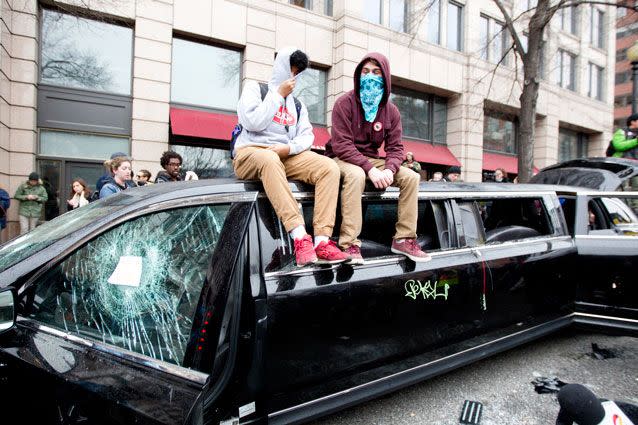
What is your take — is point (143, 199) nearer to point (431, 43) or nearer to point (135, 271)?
point (135, 271)

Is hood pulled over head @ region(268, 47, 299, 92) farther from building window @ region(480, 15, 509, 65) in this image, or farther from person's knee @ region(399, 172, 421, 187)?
building window @ region(480, 15, 509, 65)

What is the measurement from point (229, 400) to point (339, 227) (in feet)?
4.13

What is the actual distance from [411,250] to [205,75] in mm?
10677

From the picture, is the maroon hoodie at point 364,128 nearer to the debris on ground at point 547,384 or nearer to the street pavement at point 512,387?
the street pavement at point 512,387

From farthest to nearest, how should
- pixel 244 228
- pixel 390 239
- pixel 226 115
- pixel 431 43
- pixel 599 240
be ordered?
1. pixel 431 43
2. pixel 226 115
3. pixel 599 240
4. pixel 390 239
5. pixel 244 228

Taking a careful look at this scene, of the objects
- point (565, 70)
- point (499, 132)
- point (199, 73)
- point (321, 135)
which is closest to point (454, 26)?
point (499, 132)

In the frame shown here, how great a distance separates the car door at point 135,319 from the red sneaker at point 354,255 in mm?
657

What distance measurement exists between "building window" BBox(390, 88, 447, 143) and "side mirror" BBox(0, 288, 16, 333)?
576 inches

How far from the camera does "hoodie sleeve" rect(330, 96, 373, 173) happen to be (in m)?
2.70

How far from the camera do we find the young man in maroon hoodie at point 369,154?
8.07 feet

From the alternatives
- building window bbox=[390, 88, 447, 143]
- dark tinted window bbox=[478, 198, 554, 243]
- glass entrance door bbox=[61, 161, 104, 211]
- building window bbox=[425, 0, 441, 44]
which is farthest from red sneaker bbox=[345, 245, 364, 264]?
building window bbox=[425, 0, 441, 44]

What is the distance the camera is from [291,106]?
284 cm

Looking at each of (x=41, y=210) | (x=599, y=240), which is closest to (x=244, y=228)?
(x=599, y=240)

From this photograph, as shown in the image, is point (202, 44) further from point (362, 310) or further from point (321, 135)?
point (362, 310)
